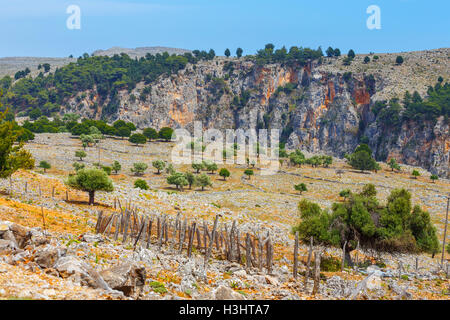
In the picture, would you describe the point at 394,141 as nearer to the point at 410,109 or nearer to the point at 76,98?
the point at 410,109

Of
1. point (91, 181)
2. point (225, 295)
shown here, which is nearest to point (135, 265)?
point (225, 295)

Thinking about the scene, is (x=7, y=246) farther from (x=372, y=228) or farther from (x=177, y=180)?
(x=177, y=180)

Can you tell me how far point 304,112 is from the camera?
18238cm

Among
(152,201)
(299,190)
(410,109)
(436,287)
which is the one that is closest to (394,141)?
(410,109)

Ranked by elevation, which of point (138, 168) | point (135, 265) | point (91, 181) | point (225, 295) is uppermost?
point (135, 265)

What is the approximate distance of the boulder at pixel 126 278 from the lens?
37.5 feet

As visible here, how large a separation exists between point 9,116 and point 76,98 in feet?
183

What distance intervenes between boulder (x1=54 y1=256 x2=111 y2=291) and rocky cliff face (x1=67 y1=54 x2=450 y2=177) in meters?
153

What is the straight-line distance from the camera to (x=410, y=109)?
149 meters

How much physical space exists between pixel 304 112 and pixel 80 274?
178m

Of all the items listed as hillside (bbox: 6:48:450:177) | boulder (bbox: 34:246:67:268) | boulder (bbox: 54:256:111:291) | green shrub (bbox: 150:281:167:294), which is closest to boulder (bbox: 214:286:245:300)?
green shrub (bbox: 150:281:167:294)

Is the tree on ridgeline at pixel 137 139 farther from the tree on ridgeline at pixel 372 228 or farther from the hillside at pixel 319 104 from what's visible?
the tree on ridgeline at pixel 372 228
